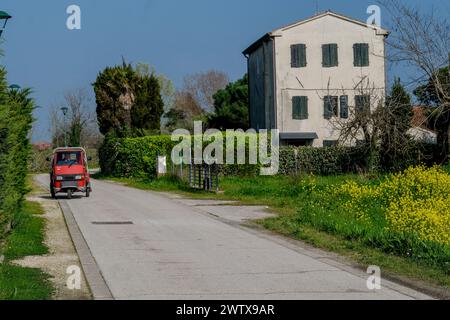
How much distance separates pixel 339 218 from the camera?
17.6m

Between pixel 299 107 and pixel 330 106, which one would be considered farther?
pixel 299 107

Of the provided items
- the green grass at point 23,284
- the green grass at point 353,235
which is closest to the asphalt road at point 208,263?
the green grass at point 353,235

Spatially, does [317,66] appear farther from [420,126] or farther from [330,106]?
[420,126]

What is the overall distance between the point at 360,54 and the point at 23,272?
43.2 metres

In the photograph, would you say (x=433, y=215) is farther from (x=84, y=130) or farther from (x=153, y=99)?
(x=84, y=130)

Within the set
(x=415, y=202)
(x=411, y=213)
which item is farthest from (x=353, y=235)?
(x=415, y=202)

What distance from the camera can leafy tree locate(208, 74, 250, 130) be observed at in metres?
73.7

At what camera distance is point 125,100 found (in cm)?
5872

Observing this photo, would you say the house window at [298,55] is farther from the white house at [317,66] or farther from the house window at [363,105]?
the house window at [363,105]

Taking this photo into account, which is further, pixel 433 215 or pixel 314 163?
pixel 314 163

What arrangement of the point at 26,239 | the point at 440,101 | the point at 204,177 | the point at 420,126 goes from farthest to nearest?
the point at 420,126, the point at 440,101, the point at 204,177, the point at 26,239

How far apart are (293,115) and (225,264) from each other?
131 feet

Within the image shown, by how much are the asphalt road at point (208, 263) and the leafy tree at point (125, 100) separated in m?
36.1

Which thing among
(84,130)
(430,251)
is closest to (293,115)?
(84,130)
